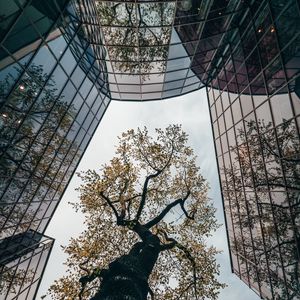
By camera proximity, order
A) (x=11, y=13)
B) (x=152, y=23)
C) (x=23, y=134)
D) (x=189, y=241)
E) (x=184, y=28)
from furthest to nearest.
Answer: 1. (x=189, y=241)
2. (x=184, y=28)
3. (x=152, y=23)
4. (x=23, y=134)
5. (x=11, y=13)

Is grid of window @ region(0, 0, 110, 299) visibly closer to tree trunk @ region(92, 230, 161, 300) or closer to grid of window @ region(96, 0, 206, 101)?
grid of window @ region(96, 0, 206, 101)

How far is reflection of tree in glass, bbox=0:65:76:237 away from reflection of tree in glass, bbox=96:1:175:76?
13.5ft

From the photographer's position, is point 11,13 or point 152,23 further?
point 152,23

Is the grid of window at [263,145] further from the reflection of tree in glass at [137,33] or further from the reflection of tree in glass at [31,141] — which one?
the reflection of tree in glass at [31,141]

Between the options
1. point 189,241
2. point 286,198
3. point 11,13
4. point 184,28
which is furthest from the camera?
point 189,241

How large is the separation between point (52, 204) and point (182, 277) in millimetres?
11426

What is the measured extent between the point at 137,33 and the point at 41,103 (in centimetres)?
613

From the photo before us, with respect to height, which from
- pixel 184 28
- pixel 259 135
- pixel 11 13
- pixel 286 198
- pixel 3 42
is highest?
pixel 184 28

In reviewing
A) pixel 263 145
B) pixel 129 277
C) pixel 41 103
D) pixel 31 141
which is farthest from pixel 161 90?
pixel 129 277

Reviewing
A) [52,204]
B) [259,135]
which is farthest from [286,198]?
[52,204]

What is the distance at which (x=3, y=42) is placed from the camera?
8.25m

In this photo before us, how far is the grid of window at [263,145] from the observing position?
962 centimetres

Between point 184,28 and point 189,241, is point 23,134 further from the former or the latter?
point 189,241

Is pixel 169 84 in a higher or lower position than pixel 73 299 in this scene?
higher
